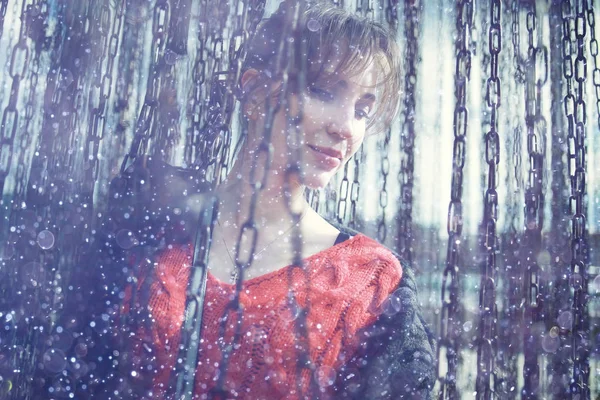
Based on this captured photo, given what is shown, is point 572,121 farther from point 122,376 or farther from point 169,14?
point 122,376

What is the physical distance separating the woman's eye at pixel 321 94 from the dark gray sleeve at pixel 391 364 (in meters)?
0.58

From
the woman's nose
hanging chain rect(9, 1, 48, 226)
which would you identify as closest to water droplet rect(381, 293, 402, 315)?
the woman's nose

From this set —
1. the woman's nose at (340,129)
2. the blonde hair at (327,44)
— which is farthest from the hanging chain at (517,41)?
the woman's nose at (340,129)

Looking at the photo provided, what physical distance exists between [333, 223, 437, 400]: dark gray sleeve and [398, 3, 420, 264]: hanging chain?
413 mm

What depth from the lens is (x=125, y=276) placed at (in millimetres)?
1151

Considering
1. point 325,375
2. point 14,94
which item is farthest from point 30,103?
point 325,375

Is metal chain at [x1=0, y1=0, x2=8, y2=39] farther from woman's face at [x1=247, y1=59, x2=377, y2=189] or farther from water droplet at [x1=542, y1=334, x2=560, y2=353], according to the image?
water droplet at [x1=542, y1=334, x2=560, y2=353]

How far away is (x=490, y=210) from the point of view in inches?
43.6

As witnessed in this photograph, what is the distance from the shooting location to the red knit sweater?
107 centimetres

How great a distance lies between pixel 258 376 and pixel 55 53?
1.16m

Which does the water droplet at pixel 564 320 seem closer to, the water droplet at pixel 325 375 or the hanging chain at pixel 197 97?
the water droplet at pixel 325 375

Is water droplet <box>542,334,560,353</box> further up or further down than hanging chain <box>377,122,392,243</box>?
further down

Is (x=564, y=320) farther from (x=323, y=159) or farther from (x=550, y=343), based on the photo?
(x=323, y=159)

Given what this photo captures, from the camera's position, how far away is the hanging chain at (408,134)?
1.49 m
